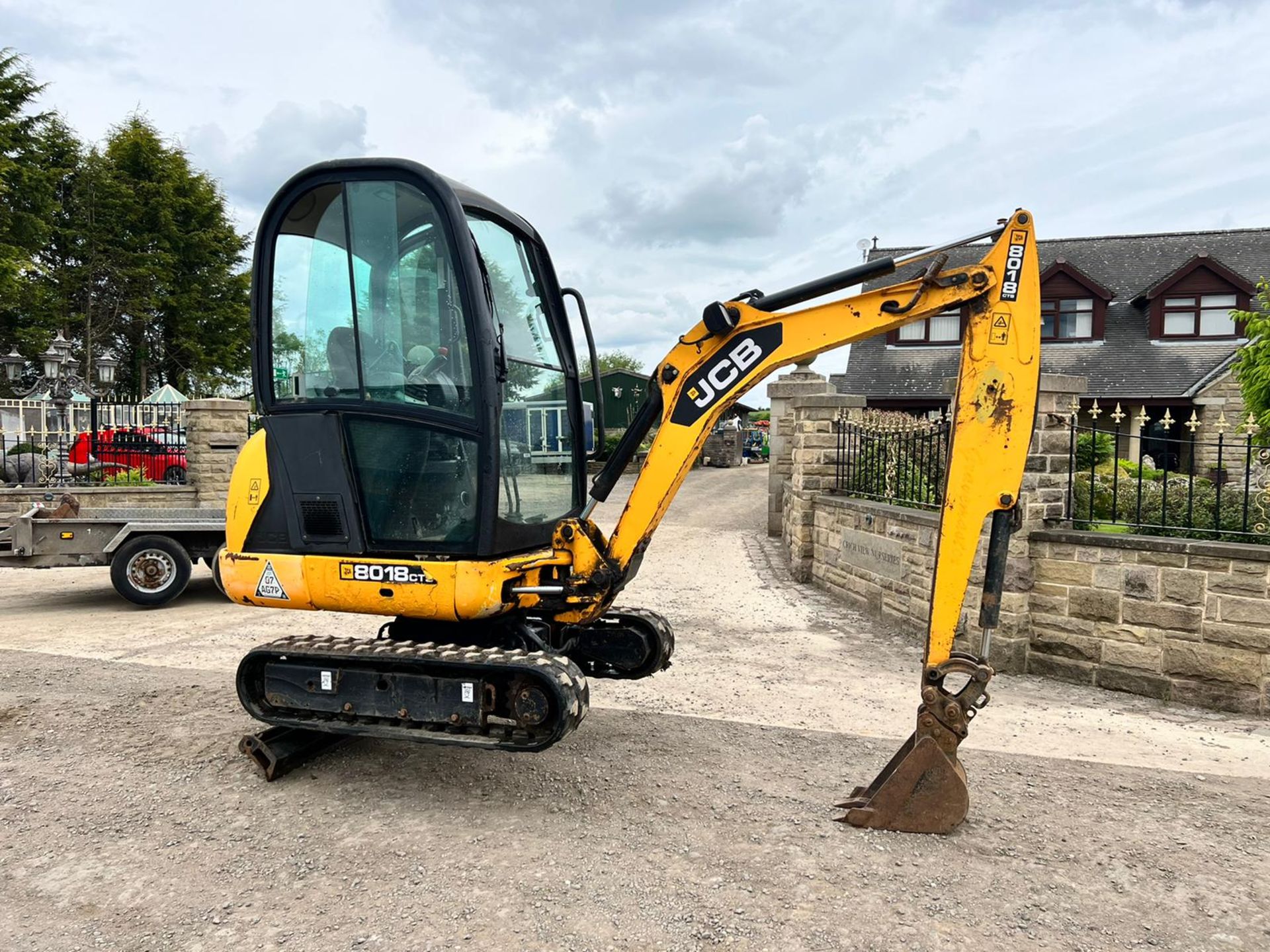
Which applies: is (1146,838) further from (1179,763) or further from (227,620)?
(227,620)

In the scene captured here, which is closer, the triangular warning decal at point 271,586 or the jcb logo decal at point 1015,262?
the jcb logo decal at point 1015,262

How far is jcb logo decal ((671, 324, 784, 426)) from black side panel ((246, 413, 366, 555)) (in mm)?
1694

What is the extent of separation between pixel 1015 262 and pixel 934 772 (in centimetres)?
235

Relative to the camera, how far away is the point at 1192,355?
23.7m

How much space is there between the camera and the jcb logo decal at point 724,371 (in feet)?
14.4

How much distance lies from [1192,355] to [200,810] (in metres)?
26.3

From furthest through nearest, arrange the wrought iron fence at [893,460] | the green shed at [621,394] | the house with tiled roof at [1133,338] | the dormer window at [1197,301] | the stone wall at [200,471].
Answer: the green shed at [621,394] → the dormer window at [1197,301] → the house with tiled roof at [1133,338] → the stone wall at [200,471] → the wrought iron fence at [893,460]

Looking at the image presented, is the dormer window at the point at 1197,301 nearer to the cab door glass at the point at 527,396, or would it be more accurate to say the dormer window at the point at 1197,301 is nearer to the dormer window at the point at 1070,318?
the dormer window at the point at 1070,318

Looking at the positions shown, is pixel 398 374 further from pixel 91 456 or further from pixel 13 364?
pixel 13 364

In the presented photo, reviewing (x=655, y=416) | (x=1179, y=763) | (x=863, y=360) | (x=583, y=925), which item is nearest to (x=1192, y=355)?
(x=863, y=360)

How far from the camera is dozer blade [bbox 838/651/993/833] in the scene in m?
3.93

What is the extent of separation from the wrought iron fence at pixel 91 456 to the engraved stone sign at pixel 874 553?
37.3 feet

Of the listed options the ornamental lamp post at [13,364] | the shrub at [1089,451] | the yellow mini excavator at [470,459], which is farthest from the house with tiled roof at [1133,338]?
the ornamental lamp post at [13,364]

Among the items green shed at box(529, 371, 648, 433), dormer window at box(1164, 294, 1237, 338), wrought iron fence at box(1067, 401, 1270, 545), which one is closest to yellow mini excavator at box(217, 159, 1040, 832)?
wrought iron fence at box(1067, 401, 1270, 545)
